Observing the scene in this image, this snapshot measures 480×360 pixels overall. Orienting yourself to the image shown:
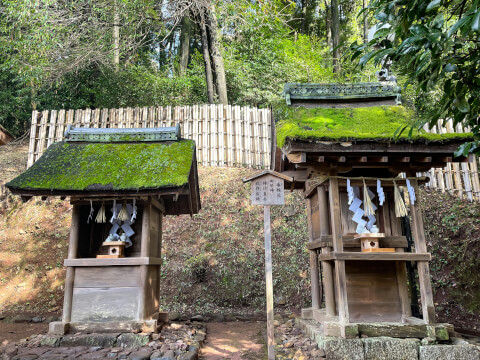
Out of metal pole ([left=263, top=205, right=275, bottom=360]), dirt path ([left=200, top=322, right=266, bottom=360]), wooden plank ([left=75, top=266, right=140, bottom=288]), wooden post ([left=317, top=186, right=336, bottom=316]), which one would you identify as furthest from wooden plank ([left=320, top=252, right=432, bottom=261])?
wooden plank ([left=75, top=266, right=140, bottom=288])

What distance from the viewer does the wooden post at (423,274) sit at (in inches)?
212

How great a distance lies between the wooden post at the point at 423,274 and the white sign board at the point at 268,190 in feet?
7.46

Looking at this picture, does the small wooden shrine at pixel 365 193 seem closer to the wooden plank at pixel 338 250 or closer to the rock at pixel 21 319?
the wooden plank at pixel 338 250

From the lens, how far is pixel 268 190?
5.56 meters

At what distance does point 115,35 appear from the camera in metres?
14.8

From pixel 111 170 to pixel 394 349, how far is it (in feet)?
18.0

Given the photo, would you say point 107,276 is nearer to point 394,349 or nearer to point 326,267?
point 326,267

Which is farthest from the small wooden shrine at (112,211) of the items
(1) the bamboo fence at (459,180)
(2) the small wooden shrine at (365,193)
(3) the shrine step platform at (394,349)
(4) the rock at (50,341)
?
(1) the bamboo fence at (459,180)

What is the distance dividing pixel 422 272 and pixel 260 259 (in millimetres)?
5551

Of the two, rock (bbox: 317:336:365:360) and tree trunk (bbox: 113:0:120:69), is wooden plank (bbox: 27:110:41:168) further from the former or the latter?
rock (bbox: 317:336:365:360)

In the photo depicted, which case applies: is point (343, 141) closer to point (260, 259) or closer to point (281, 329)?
point (281, 329)

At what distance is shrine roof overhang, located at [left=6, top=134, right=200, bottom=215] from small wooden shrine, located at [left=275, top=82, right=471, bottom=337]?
211cm

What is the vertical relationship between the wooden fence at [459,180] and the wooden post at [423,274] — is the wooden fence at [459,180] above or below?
above

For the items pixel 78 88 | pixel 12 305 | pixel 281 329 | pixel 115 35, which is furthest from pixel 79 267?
pixel 78 88
